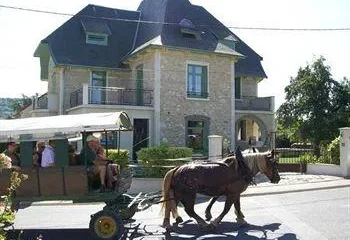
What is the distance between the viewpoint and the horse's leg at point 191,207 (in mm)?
9789

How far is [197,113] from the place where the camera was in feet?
85.1

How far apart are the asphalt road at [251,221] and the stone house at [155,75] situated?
31.7 feet

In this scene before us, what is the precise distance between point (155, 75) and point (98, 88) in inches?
116

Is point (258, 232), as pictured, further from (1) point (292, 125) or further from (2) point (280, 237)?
(1) point (292, 125)

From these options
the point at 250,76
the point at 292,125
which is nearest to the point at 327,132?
the point at 292,125

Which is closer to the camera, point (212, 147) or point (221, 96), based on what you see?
point (212, 147)

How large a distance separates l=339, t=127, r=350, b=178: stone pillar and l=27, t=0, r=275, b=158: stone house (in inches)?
206

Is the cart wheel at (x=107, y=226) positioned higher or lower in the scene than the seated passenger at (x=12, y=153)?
lower

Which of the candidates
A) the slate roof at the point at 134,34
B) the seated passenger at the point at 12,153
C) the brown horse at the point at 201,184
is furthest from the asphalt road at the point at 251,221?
the slate roof at the point at 134,34

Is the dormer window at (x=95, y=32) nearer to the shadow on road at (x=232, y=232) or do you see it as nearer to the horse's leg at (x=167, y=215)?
the shadow on road at (x=232, y=232)

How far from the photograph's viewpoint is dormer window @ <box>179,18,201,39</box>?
26.2m

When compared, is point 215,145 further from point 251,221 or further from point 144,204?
point 144,204

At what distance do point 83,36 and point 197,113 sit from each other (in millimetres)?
7881

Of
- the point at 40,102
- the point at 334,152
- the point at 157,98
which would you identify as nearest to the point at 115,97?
the point at 157,98
